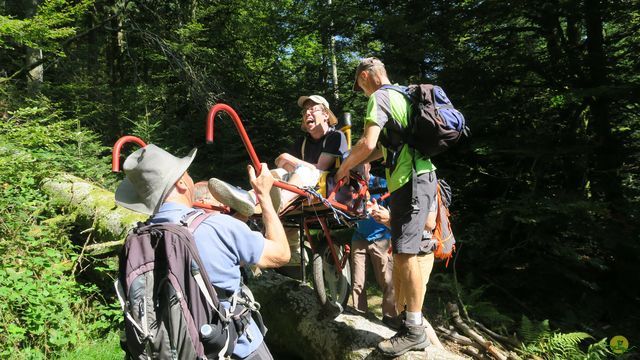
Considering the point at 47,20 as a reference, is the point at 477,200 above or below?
below

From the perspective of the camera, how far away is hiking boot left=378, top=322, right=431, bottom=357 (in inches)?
115

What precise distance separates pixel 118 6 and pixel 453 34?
9580 millimetres

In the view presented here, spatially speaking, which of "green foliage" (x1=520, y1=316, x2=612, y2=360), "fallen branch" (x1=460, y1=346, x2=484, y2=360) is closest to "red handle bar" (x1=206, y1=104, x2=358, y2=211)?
"fallen branch" (x1=460, y1=346, x2=484, y2=360)

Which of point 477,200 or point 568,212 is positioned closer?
point 568,212

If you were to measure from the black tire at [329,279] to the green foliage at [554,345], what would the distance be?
202cm

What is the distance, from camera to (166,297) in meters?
1.73

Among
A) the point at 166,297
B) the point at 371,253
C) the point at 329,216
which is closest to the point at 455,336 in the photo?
the point at 371,253

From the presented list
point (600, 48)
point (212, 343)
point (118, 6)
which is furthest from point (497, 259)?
point (118, 6)

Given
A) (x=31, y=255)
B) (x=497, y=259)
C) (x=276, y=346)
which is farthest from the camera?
(x=497, y=259)

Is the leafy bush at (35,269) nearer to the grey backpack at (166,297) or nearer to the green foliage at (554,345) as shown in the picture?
the grey backpack at (166,297)

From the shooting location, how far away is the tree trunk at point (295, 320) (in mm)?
3402

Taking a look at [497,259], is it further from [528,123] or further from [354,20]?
[354,20]

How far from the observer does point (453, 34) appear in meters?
7.46

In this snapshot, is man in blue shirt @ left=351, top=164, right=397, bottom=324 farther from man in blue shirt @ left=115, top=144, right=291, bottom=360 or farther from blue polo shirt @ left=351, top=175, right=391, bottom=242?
man in blue shirt @ left=115, top=144, right=291, bottom=360
